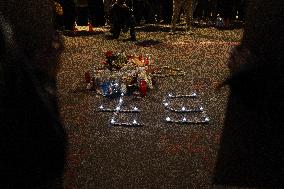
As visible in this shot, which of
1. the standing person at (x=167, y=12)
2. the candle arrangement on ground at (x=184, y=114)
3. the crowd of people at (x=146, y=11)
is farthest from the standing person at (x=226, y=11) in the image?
the candle arrangement on ground at (x=184, y=114)

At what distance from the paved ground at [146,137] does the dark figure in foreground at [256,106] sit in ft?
0.71

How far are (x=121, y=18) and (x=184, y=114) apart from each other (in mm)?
6545

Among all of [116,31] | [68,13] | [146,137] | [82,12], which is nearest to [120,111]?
[146,137]

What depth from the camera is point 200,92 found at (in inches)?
279

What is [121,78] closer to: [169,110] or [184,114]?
[169,110]

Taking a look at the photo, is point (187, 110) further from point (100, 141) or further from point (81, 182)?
point (81, 182)

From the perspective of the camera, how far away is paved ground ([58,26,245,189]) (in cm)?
424

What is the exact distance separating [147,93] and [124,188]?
10.5 feet

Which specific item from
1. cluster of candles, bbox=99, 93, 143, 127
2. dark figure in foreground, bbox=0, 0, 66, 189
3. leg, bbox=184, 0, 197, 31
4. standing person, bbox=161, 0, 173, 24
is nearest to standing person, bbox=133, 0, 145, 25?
standing person, bbox=161, 0, 173, 24

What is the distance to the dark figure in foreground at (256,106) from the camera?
2332 mm

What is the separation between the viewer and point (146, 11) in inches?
573

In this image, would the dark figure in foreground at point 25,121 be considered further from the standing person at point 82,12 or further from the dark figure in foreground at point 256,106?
the standing person at point 82,12

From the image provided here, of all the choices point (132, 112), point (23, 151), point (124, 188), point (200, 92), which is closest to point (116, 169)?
point (124, 188)

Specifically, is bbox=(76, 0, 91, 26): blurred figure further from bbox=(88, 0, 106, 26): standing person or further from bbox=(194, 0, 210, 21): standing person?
bbox=(194, 0, 210, 21): standing person
